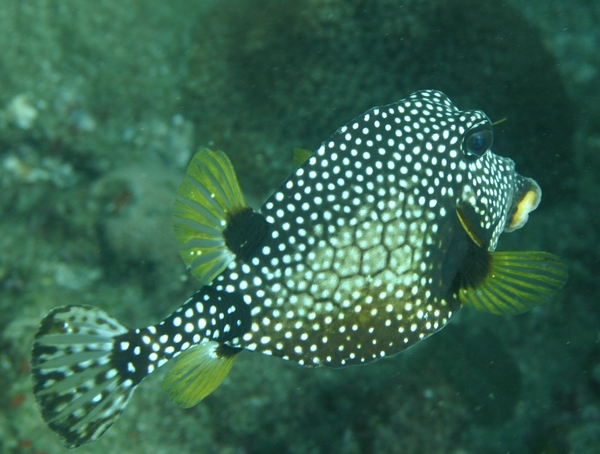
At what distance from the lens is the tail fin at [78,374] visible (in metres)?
2.21

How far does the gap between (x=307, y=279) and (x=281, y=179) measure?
289 cm

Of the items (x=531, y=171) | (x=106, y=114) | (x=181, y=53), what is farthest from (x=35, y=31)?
(x=531, y=171)

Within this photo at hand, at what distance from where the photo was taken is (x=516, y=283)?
251 centimetres

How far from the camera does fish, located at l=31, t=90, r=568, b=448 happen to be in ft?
7.51

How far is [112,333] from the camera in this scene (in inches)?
91.3

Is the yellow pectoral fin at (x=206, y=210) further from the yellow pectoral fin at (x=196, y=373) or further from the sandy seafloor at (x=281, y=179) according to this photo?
the sandy seafloor at (x=281, y=179)

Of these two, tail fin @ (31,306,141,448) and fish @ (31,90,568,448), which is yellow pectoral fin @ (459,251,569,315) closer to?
fish @ (31,90,568,448)

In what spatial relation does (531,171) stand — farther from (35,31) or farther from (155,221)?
(35,31)

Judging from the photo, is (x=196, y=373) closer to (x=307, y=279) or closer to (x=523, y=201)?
(x=307, y=279)

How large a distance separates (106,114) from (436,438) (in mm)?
5503

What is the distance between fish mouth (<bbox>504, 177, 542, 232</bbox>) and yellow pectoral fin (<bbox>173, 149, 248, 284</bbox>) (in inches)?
73.1

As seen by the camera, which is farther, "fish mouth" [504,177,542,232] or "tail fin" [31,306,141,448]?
"fish mouth" [504,177,542,232]

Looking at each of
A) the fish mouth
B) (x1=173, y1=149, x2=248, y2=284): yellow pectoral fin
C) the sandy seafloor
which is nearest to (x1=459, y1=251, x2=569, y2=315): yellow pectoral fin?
the fish mouth

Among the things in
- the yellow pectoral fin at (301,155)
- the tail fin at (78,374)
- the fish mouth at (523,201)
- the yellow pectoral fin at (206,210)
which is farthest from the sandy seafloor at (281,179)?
the yellow pectoral fin at (206,210)
